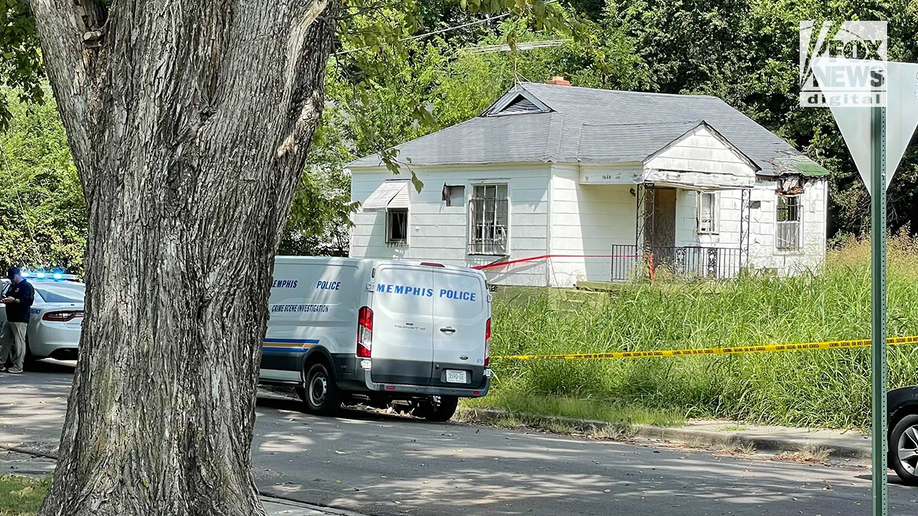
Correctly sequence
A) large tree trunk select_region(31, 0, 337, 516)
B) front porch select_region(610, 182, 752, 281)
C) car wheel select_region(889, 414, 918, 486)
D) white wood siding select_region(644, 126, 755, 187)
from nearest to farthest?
large tree trunk select_region(31, 0, 337, 516) < car wheel select_region(889, 414, 918, 486) < white wood siding select_region(644, 126, 755, 187) < front porch select_region(610, 182, 752, 281)

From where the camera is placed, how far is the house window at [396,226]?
3008 centimetres

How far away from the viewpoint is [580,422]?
50.3 feet

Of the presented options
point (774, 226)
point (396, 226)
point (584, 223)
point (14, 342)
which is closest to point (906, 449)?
point (14, 342)

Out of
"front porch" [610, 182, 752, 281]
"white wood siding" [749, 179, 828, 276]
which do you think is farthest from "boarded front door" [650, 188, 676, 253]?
"white wood siding" [749, 179, 828, 276]

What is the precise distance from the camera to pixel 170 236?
575 cm

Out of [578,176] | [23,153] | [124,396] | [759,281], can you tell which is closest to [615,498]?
[124,396]

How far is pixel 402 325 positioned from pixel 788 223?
60.2 feet

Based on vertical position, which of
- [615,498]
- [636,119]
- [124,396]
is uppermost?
[636,119]

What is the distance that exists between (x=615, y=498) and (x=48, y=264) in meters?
27.5

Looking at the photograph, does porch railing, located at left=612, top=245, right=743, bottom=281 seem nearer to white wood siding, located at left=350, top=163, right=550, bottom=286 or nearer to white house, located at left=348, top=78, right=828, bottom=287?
white house, located at left=348, top=78, right=828, bottom=287

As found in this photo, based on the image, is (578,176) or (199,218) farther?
(578,176)

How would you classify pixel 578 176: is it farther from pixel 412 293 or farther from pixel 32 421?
pixel 32 421

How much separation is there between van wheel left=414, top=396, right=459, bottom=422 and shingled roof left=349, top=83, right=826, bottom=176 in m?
10.7

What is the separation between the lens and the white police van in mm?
15047
